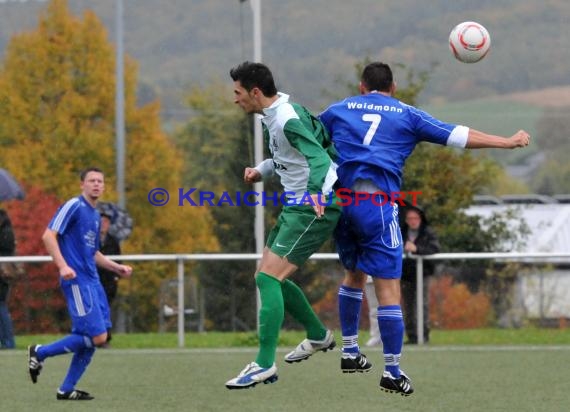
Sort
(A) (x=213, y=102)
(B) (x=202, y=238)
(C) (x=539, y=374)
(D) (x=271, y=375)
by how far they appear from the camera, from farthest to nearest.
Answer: (A) (x=213, y=102) → (B) (x=202, y=238) → (C) (x=539, y=374) → (D) (x=271, y=375)

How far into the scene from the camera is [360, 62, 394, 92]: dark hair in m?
8.66

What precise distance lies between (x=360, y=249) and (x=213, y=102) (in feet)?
184

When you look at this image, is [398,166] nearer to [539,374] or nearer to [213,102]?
[539,374]

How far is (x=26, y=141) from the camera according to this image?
38031 mm

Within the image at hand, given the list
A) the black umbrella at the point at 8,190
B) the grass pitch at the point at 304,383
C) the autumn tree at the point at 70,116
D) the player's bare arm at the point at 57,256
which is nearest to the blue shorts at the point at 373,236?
the grass pitch at the point at 304,383

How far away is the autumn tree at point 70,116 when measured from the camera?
3797cm

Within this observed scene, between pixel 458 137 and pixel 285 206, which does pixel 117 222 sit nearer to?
pixel 285 206

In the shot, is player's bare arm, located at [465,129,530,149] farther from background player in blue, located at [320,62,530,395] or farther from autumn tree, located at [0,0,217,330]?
autumn tree, located at [0,0,217,330]

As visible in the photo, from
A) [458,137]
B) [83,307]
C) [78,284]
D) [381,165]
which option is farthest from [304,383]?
[458,137]

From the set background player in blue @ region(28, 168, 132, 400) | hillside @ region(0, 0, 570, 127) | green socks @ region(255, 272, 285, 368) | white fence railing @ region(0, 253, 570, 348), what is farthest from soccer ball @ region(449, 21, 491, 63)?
hillside @ region(0, 0, 570, 127)

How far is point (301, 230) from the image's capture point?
27.6 feet

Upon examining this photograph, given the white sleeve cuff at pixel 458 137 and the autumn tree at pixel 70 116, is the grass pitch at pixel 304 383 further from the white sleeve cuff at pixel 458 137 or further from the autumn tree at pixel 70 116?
the autumn tree at pixel 70 116

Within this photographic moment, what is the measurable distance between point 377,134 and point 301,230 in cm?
78

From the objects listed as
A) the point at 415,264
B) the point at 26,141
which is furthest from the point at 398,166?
the point at 26,141
